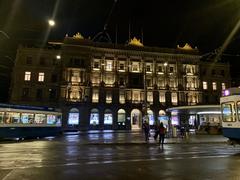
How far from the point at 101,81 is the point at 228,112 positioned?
122 feet

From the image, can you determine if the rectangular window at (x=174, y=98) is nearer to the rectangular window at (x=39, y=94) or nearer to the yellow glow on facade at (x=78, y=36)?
the yellow glow on facade at (x=78, y=36)

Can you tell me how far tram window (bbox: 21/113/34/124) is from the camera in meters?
23.1

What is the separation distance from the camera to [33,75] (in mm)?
48000

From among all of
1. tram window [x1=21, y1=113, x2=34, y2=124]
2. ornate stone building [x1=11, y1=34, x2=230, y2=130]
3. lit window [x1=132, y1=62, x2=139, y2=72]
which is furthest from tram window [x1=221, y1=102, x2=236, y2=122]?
lit window [x1=132, y1=62, x2=139, y2=72]

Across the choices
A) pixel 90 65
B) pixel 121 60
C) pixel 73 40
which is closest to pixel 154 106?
pixel 121 60

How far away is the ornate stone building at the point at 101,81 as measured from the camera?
155ft

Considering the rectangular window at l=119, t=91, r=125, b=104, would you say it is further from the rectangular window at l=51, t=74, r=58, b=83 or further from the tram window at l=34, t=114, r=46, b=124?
A: the tram window at l=34, t=114, r=46, b=124

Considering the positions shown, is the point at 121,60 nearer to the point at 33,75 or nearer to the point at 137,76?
the point at 137,76

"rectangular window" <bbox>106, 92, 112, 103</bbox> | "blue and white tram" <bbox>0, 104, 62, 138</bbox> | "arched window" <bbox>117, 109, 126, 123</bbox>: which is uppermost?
"rectangular window" <bbox>106, 92, 112, 103</bbox>

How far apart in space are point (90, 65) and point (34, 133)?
27.9 m

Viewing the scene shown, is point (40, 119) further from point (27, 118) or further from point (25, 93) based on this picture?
point (25, 93)

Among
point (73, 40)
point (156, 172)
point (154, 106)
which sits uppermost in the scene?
point (73, 40)

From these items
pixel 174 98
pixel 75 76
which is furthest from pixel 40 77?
pixel 174 98

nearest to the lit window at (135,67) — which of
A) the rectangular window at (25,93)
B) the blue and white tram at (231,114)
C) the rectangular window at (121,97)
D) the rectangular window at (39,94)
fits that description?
the rectangular window at (121,97)
